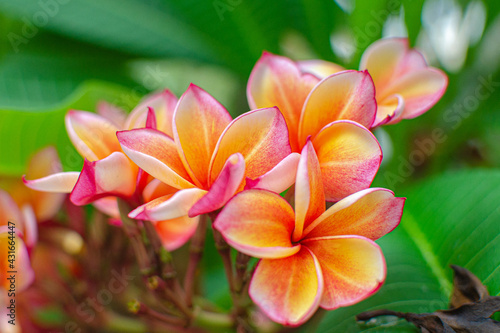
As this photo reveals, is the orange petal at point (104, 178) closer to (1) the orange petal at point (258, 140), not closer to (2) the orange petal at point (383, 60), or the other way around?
(1) the orange petal at point (258, 140)

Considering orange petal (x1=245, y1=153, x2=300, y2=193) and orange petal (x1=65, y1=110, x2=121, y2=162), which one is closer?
orange petal (x1=245, y1=153, x2=300, y2=193)

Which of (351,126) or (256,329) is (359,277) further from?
(256,329)
